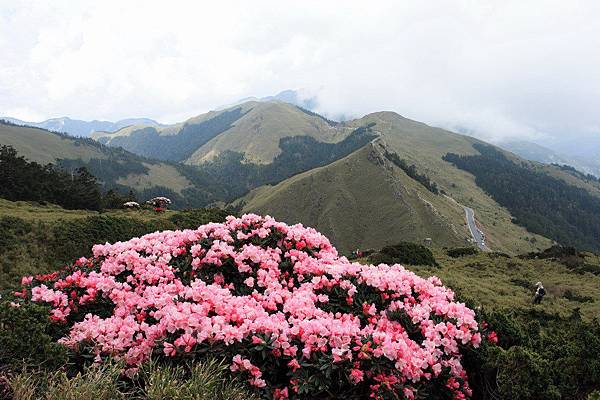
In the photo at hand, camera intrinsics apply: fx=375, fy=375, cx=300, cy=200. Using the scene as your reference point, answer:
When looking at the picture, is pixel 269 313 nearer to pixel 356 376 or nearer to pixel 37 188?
pixel 356 376

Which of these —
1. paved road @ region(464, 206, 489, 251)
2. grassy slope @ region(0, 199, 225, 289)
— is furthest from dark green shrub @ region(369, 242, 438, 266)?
paved road @ region(464, 206, 489, 251)

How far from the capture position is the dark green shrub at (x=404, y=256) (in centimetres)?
3412

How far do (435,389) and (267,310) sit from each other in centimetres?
286

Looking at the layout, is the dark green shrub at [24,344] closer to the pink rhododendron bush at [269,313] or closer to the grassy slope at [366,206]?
the pink rhododendron bush at [269,313]

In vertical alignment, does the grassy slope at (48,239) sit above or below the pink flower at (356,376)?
below

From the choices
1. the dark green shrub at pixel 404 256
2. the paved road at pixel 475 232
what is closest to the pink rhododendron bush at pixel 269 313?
the dark green shrub at pixel 404 256

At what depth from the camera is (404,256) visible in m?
35.1

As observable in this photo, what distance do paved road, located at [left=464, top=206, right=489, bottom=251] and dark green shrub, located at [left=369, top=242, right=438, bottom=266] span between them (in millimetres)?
64374

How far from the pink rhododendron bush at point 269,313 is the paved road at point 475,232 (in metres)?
95.4

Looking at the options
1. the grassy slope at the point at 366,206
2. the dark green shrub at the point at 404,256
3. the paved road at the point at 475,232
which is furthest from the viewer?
the grassy slope at the point at 366,206

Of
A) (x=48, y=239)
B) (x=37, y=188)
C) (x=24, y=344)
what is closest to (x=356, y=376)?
(x=24, y=344)

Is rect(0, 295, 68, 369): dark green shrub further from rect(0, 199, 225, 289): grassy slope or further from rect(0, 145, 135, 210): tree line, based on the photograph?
rect(0, 145, 135, 210): tree line

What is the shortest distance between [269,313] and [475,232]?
114 meters

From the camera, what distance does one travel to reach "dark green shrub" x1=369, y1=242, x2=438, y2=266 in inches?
1344
